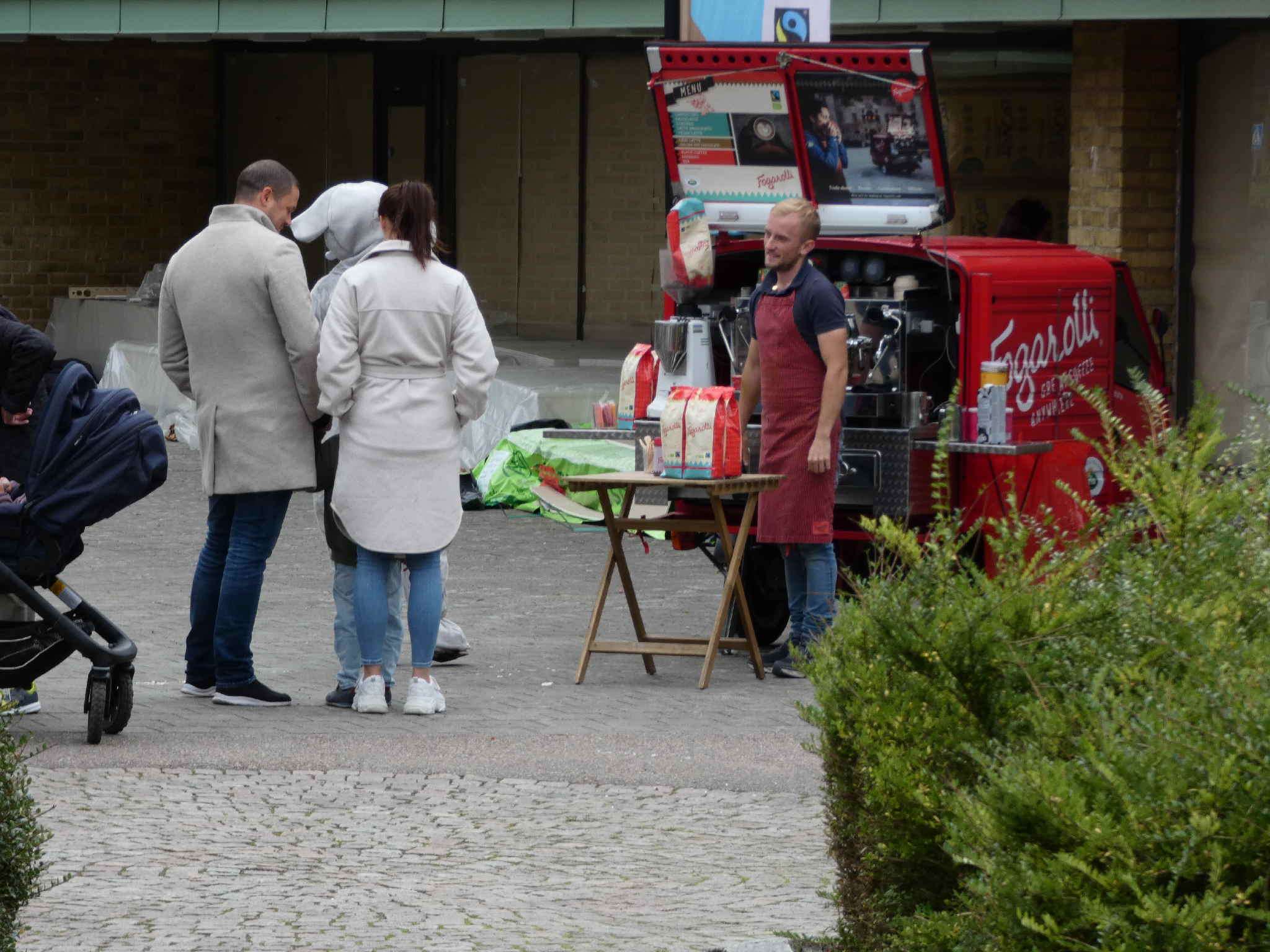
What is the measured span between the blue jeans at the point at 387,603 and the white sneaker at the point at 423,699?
6 cm

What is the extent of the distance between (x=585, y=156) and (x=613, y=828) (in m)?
13.8

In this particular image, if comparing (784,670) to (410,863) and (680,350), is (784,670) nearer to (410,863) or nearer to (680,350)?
(680,350)

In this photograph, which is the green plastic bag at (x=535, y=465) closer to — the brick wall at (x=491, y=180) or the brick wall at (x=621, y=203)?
the brick wall at (x=621, y=203)

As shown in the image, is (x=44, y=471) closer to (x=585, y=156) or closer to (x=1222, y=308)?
(x=1222, y=308)

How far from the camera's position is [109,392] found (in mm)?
6684

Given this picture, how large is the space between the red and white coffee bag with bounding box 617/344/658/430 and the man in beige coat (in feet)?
5.67

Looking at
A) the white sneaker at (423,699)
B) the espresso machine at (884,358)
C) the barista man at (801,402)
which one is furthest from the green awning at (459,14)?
the white sneaker at (423,699)

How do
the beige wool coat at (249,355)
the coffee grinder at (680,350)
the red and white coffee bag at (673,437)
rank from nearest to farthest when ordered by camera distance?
the beige wool coat at (249,355)
the red and white coffee bag at (673,437)
the coffee grinder at (680,350)

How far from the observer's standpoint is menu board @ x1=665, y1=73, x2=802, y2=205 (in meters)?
8.39

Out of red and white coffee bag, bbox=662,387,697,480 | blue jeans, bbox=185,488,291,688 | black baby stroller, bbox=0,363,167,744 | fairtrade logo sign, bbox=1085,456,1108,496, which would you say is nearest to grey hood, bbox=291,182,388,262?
blue jeans, bbox=185,488,291,688

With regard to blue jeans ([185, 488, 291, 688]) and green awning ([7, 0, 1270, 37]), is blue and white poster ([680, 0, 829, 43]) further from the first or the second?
blue jeans ([185, 488, 291, 688])

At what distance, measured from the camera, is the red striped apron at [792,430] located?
767 cm

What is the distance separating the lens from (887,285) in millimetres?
8477

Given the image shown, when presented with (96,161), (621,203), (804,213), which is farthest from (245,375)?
(96,161)
